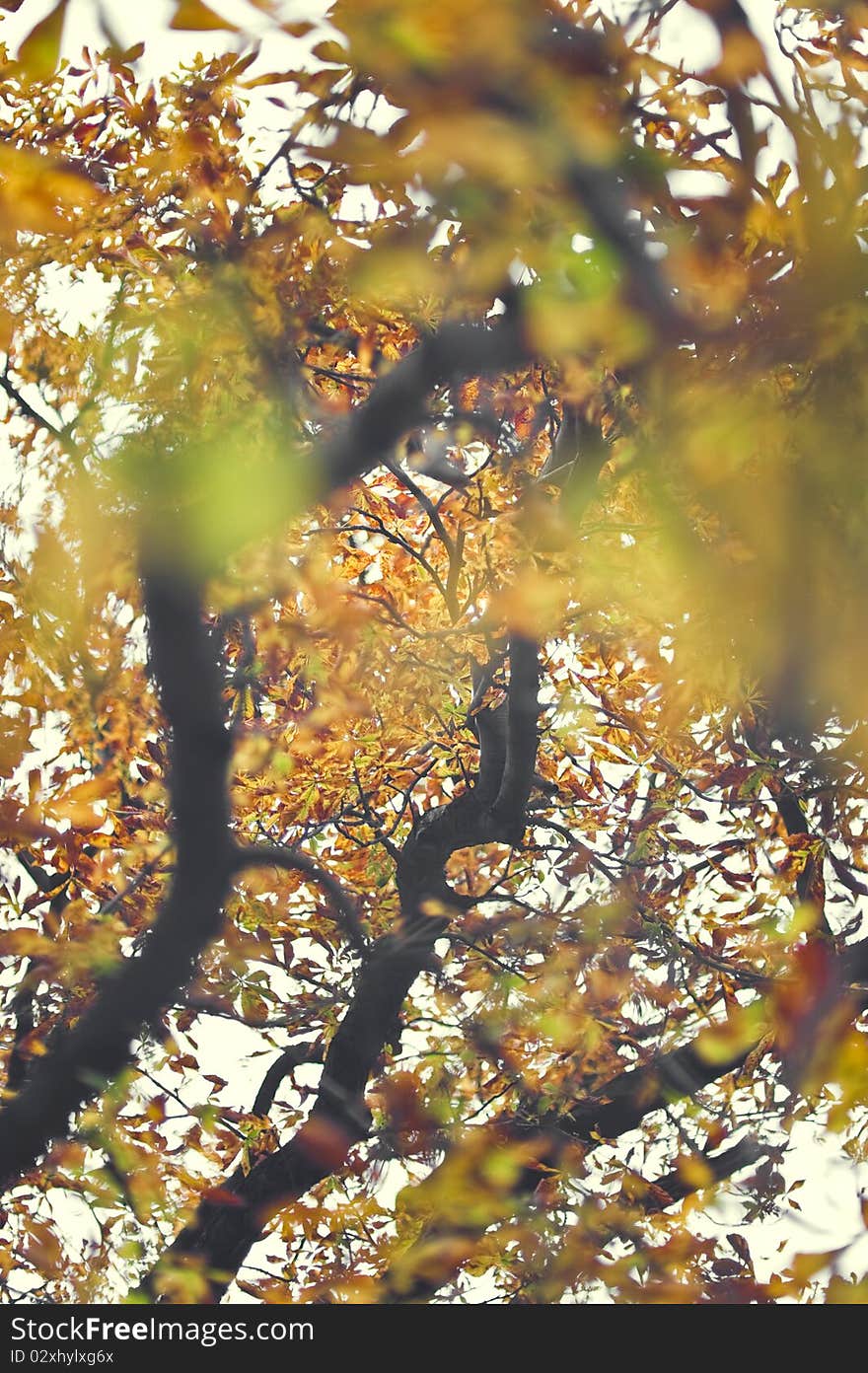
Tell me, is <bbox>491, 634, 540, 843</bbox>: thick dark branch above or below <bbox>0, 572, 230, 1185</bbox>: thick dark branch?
above

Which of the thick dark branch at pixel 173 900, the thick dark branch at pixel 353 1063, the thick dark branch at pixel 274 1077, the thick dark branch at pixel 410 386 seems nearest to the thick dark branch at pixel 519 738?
the thick dark branch at pixel 353 1063

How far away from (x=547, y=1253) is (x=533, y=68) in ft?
21.2

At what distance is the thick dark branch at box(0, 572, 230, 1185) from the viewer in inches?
141

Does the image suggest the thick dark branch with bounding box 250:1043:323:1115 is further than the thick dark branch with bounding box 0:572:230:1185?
Yes

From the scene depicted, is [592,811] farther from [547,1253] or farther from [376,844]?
[547,1253]

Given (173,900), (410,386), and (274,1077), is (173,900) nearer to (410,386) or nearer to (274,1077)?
(410,386)

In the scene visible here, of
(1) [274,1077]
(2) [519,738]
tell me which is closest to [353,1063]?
(1) [274,1077]

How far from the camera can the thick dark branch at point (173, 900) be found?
3578 mm

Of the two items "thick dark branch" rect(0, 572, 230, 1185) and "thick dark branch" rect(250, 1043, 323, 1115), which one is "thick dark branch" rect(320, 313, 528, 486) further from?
"thick dark branch" rect(250, 1043, 323, 1115)

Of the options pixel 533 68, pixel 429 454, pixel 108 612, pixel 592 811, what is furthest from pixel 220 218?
pixel 592 811

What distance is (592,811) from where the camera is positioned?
8203 millimetres

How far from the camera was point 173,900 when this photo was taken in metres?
4.04

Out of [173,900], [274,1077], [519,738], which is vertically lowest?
[173,900]

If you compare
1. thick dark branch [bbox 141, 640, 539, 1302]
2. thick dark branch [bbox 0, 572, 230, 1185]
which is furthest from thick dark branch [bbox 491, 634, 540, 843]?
thick dark branch [bbox 0, 572, 230, 1185]
